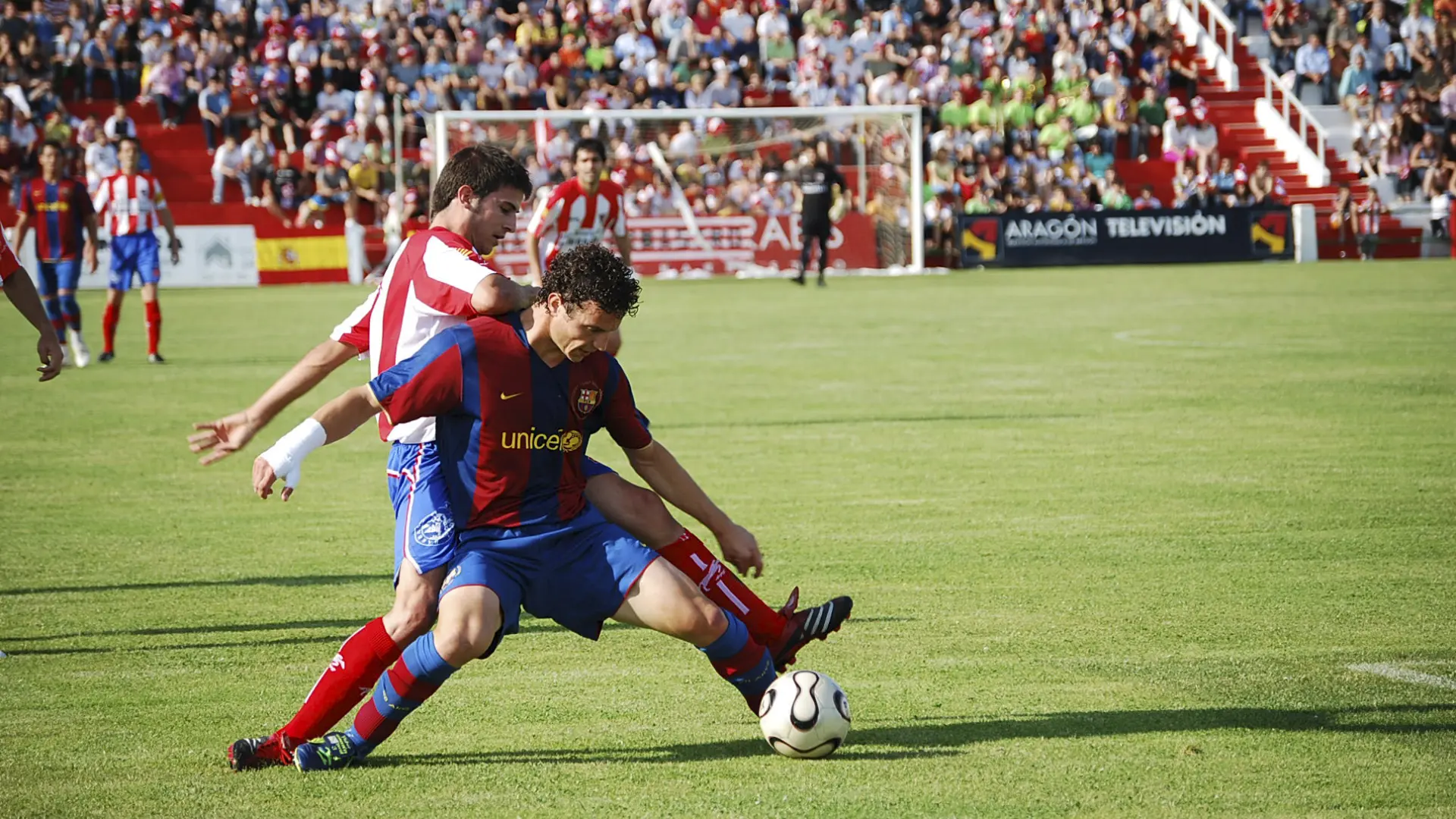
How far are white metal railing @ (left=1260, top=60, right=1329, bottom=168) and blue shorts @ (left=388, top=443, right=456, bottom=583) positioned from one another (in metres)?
37.3

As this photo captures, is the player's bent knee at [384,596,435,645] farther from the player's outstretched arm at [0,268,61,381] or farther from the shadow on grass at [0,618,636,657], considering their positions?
the player's outstretched arm at [0,268,61,381]

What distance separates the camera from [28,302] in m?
7.02

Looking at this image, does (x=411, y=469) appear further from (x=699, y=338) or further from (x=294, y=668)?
(x=699, y=338)

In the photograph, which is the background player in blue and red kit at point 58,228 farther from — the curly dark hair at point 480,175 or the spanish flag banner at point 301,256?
the spanish flag banner at point 301,256

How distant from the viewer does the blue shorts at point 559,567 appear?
4.94 meters

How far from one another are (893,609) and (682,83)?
3199 cm

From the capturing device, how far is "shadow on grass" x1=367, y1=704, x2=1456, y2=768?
5082mm

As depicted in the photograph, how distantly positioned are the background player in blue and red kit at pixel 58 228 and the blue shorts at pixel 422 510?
44.7 ft

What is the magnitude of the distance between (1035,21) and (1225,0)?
617cm

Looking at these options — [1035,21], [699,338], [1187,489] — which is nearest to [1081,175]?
[1035,21]

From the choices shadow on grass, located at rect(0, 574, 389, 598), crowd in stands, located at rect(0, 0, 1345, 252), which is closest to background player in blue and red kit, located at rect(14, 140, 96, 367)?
shadow on grass, located at rect(0, 574, 389, 598)

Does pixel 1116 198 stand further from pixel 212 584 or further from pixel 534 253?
pixel 212 584

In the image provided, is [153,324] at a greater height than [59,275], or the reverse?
[59,275]

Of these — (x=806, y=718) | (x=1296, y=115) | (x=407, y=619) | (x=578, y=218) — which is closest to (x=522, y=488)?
(x=407, y=619)
